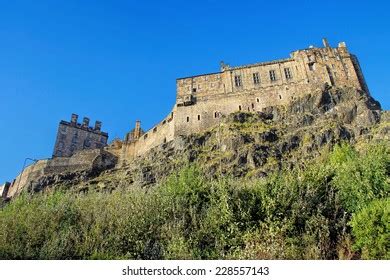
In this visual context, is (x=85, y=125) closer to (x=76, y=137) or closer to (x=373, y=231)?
(x=76, y=137)

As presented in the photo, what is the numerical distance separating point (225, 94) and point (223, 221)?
124 ft

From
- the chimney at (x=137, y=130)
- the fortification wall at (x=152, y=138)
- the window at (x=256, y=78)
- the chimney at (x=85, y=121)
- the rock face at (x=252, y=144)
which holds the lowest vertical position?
the rock face at (x=252, y=144)

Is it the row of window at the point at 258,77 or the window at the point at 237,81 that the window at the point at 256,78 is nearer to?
the row of window at the point at 258,77

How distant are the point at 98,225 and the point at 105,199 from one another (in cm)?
336

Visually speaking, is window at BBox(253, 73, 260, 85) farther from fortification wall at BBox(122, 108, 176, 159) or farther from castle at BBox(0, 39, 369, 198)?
fortification wall at BBox(122, 108, 176, 159)

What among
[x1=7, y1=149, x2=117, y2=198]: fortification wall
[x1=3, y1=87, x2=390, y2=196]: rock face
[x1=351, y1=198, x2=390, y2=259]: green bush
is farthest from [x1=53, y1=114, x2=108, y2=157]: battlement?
[x1=351, y1=198, x2=390, y2=259]: green bush

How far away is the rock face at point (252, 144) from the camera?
3675 cm

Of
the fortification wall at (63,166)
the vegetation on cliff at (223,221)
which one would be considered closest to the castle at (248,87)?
the fortification wall at (63,166)

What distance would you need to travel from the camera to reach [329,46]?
53.1 meters

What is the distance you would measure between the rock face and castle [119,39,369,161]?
2712 millimetres

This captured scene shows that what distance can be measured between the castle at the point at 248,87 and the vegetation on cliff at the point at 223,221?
30859 millimetres

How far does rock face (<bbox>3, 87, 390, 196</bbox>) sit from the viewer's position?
36.8m
